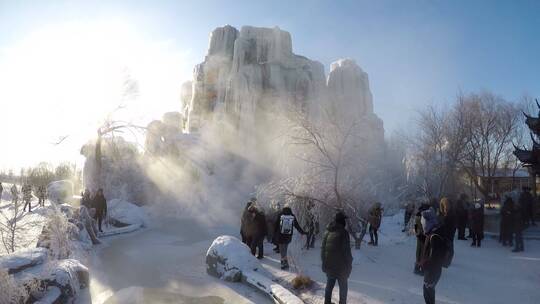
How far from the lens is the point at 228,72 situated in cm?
3512

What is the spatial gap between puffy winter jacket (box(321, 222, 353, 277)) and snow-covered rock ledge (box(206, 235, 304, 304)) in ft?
5.58

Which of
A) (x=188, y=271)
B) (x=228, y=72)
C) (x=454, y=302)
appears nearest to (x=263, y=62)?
(x=228, y=72)

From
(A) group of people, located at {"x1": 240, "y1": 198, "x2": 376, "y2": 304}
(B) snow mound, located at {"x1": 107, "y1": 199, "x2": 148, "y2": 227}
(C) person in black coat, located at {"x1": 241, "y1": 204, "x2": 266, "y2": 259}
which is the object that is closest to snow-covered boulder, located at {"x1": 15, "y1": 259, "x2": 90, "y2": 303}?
(A) group of people, located at {"x1": 240, "y1": 198, "x2": 376, "y2": 304}

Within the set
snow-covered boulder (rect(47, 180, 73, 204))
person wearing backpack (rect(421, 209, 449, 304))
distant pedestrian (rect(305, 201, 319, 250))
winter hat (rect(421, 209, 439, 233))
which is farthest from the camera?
snow-covered boulder (rect(47, 180, 73, 204))

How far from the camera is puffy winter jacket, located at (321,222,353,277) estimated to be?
569cm

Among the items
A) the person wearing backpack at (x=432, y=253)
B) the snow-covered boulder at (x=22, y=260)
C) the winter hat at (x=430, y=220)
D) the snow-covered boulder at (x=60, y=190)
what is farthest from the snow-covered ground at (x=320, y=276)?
the snow-covered boulder at (x=60, y=190)

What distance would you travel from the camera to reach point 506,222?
38.0 ft

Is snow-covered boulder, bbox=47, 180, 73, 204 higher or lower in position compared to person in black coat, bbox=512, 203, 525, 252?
lower

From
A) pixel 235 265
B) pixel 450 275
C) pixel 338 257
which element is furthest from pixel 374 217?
pixel 338 257

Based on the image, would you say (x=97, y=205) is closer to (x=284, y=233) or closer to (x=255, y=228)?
(x=255, y=228)

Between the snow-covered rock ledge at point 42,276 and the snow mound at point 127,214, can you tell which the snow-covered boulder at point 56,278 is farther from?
the snow mound at point 127,214

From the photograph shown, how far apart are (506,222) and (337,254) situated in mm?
8514

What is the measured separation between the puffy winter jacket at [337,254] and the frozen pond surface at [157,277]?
1684 millimetres

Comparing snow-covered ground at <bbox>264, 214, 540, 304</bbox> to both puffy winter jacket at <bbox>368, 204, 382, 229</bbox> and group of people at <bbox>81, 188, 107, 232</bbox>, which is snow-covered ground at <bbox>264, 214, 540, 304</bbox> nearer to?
puffy winter jacket at <bbox>368, 204, 382, 229</bbox>
